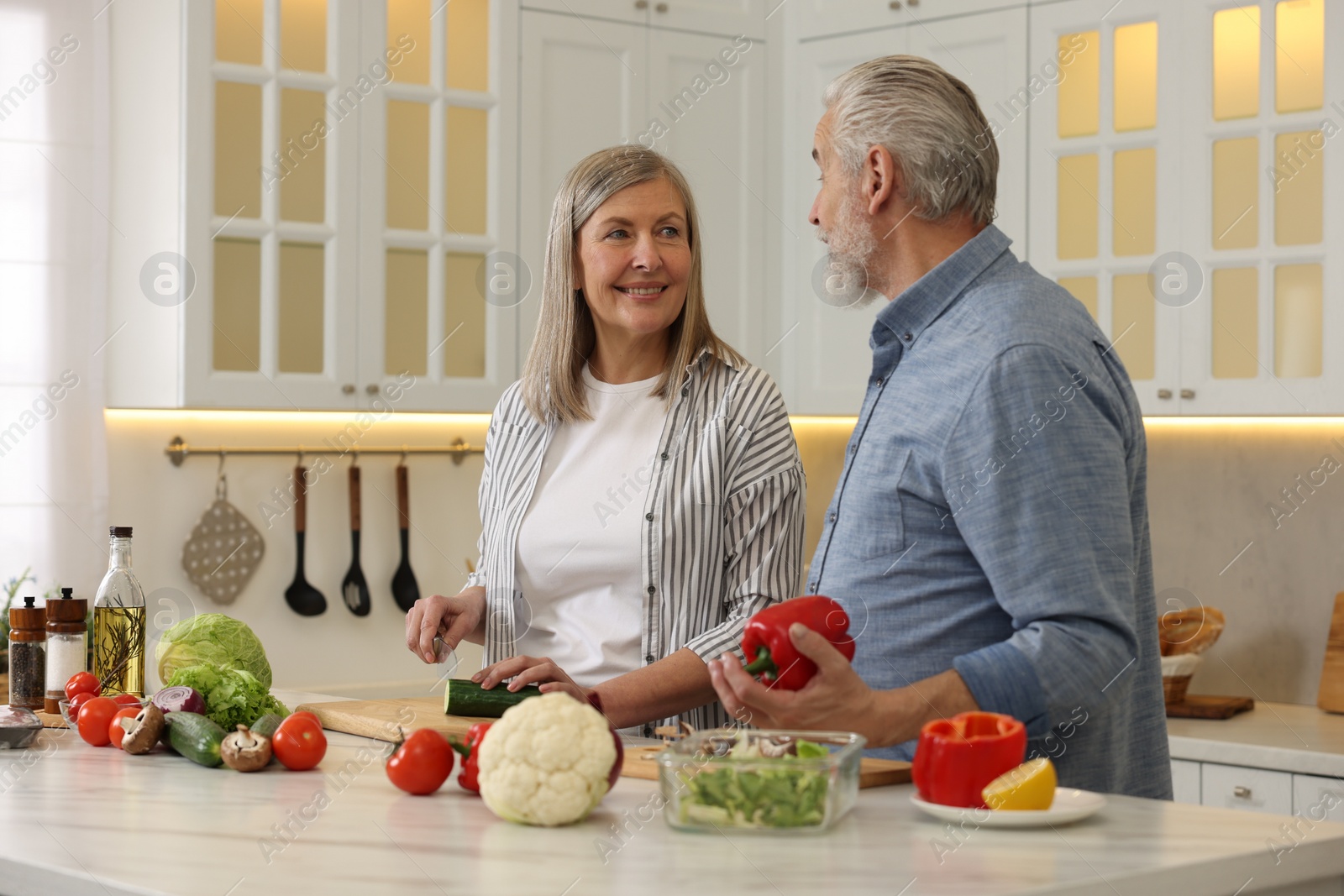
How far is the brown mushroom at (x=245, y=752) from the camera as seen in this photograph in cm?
154

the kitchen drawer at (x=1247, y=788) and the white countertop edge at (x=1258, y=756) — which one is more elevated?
the white countertop edge at (x=1258, y=756)

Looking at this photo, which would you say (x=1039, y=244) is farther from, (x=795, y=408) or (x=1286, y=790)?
(x=1286, y=790)

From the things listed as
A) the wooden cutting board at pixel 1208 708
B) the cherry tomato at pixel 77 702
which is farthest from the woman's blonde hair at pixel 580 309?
the wooden cutting board at pixel 1208 708

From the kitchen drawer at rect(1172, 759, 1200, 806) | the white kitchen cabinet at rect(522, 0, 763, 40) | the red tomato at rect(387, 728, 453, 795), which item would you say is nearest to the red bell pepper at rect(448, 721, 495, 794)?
the red tomato at rect(387, 728, 453, 795)

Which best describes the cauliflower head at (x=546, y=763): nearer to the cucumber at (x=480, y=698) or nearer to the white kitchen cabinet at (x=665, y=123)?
the cucumber at (x=480, y=698)

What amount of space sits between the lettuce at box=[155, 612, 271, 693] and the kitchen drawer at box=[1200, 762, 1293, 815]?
181cm

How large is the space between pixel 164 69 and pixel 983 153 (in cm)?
222

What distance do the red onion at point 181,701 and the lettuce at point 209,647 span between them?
19cm

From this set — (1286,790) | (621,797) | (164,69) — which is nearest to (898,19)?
(164,69)

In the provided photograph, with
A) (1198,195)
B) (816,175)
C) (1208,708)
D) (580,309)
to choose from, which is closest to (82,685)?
(580,309)

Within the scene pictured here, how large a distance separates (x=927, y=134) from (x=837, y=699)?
2.06 ft

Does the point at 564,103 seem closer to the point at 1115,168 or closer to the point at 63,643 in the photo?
the point at 1115,168

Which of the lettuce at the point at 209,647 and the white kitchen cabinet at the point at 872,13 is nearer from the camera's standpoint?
the lettuce at the point at 209,647

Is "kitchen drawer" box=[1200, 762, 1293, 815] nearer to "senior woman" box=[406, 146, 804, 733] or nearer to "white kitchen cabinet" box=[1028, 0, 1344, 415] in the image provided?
"white kitchen cabinet" box=[1028, 0, 1344, 415]
